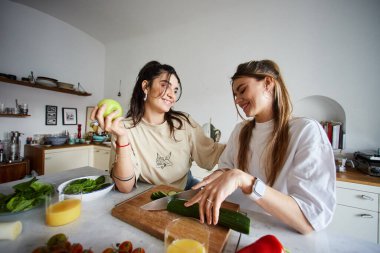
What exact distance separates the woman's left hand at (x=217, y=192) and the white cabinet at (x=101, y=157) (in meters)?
2.91

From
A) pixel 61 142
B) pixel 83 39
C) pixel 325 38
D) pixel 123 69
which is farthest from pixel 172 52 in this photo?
pixel 61 142

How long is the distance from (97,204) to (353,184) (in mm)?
2107

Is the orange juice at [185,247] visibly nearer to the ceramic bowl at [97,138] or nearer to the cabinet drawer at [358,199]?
the cabinet drawer at [358,199]

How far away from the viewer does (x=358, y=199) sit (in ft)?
5.10

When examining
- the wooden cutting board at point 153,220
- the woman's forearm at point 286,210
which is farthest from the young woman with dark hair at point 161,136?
the woman's forearm at point 286,210

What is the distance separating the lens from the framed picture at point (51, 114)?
317cm

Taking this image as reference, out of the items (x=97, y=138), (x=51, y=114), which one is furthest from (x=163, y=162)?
(x=51, y=114)

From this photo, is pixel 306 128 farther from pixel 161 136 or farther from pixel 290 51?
pixel 290 51

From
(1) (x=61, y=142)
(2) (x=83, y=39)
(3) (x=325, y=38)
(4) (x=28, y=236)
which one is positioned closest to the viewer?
(4) (x=28, y=236)

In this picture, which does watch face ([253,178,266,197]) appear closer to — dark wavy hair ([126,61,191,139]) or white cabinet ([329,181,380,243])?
dark wavy hair ([126,61,191,139])

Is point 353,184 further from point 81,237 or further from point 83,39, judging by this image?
point 83,39

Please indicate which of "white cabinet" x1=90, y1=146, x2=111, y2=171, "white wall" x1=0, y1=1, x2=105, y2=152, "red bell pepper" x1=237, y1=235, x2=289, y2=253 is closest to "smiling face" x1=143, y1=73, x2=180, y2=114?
"red bell pepper" x1=237, y1=235, x2=289, y2=253

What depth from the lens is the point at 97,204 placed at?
793 millimetres

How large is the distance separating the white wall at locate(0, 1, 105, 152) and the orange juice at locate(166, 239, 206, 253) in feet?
11.9
